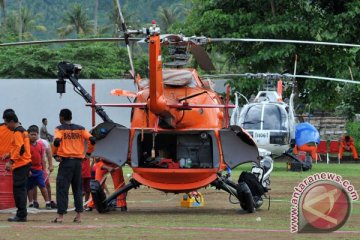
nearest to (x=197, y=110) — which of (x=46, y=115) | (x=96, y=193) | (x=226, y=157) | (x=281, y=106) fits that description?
(x=226, y=157)

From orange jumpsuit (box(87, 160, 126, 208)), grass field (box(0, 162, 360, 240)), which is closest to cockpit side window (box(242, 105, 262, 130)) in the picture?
grass field (box(0, 162, 360, 240))

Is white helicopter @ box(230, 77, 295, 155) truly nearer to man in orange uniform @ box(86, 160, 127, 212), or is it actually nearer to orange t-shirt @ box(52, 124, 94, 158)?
man in orange uniform @ box(86, 160, 127, 212)

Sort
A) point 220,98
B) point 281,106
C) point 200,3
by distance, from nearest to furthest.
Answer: point 220,98, point 281,106, point 200,3

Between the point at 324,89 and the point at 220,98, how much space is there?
25204 millimetres

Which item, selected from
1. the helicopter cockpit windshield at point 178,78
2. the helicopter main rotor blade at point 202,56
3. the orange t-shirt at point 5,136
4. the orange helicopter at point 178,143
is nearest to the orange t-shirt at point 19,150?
the orange t-shirt at point 5,136

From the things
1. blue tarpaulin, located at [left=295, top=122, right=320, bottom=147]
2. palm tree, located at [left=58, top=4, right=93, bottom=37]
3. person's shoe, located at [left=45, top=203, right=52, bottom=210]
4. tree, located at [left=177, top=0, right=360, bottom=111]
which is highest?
palm tree, located at [left=58, top=4, right=93, bottom=37]

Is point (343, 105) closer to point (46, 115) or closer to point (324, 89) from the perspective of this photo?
point (324, 89)

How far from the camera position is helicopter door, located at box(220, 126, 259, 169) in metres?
18.3

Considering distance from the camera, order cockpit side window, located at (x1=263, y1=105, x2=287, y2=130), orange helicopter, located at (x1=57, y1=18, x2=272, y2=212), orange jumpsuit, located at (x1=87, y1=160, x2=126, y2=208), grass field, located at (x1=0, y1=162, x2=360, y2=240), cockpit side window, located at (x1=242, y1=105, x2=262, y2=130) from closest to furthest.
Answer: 1. grass field, located at (x1=0, y1=162, x2=360, y2=240)
2. orange helicopter, located at (x1=57, y1=18, x2=272, y2=212)
3. orange jumpsuit, located at (x1=87, y1=160, x2=126, y2=208)
4. cockpit side window, located at (x1=263, y1=105, x2=287, y2=130)
5. cockpit side window, located at (x1=242, y1=105, x2=262, y2=130)

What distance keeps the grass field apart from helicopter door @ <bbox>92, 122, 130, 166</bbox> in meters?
1.01

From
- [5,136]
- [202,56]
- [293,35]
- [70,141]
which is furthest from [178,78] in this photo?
[293,35]

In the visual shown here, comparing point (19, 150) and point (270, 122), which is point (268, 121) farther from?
point (19, 150)

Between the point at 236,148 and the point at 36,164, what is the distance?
379cm

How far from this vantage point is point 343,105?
159ft
